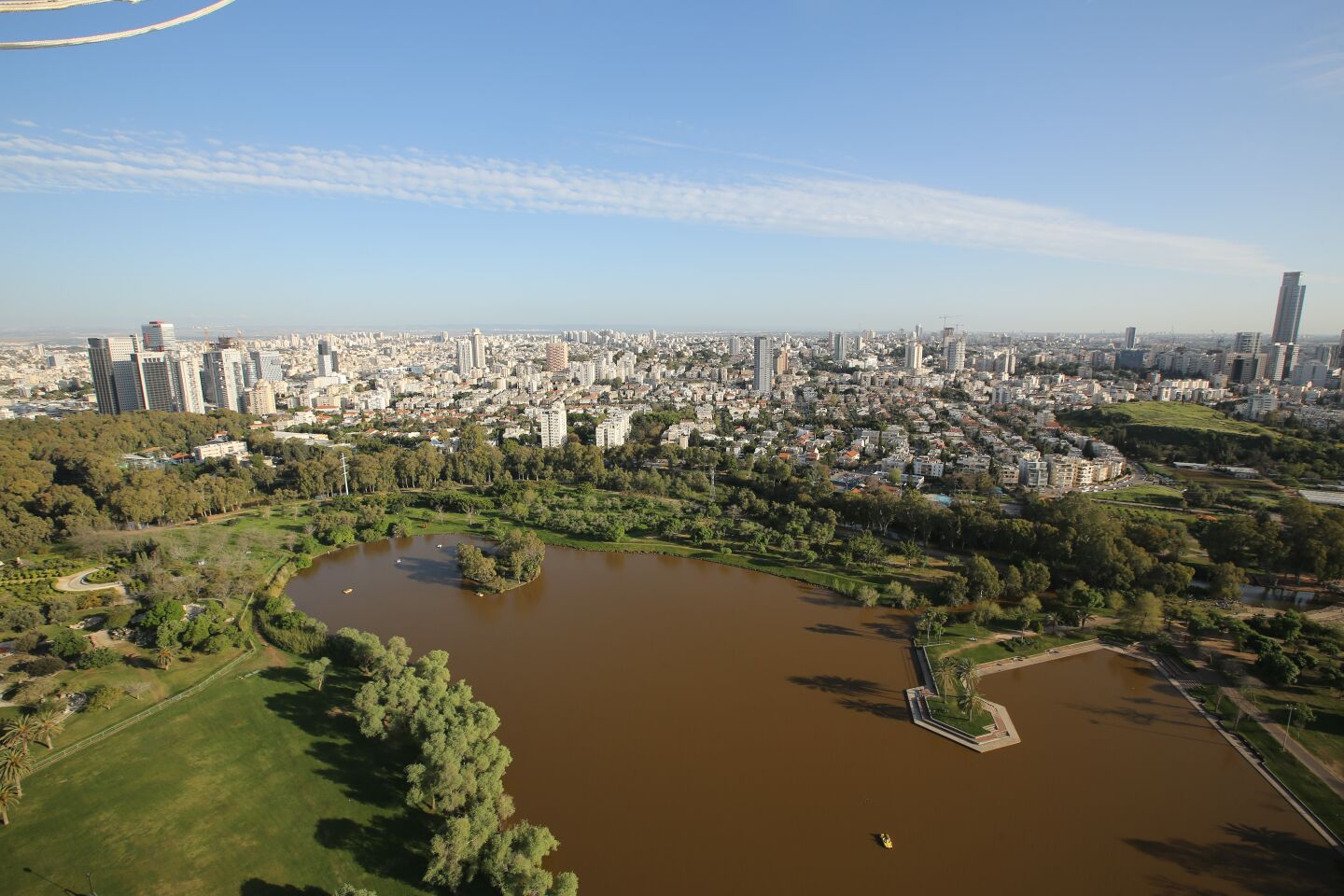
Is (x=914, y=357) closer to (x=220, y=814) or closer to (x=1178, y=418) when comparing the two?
(x=1178, y=418)

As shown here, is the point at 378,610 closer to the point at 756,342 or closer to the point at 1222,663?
the point at 1222,663

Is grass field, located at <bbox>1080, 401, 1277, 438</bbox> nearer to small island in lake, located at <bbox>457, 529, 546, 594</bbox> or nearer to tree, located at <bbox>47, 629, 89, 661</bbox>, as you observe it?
small island in lake, located at <bbox>457, 529, 546, 594</bbox>

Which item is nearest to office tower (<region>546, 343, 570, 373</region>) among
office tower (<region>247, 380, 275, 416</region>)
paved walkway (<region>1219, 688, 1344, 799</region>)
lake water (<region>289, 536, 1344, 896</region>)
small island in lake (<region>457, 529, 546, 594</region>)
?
office tower (<region>247, 380, 275, 416</region>)

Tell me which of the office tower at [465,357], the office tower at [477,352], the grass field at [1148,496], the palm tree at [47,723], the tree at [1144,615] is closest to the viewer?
the palm tree at [47,723]

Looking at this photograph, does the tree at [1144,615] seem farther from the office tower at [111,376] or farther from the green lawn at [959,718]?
the office tower at [111,376]

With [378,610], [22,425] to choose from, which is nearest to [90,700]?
[378,610]

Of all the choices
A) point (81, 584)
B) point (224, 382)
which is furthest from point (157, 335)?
point (81, 584)

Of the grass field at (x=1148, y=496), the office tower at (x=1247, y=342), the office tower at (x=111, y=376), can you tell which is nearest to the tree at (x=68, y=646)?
the grass field at (x=1148, y=496)
